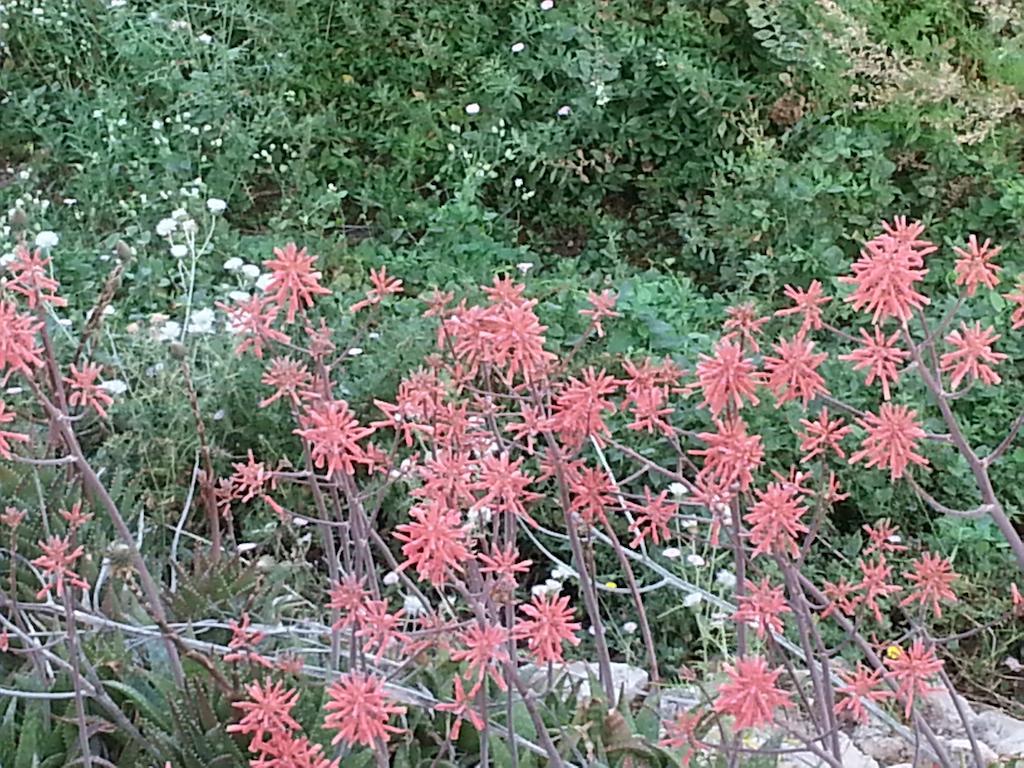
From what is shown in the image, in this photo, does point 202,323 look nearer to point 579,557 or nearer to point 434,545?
point 579,557

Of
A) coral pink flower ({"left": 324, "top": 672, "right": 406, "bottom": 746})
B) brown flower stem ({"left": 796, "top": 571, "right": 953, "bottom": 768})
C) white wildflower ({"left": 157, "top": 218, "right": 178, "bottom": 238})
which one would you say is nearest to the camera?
coral pink flower ({"left": 324, "top": 672, "right": 406, "bottom": 746})

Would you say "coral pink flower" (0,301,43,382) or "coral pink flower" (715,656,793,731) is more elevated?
"coral pink flower" (0,301,43,382)

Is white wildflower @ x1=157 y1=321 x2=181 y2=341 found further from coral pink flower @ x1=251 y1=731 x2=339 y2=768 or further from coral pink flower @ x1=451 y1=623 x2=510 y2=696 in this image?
coral pink flower @ x1=451 y1=623 x2=510 y2=696

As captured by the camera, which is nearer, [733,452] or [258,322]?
[733,452]

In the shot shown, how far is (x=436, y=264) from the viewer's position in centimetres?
398

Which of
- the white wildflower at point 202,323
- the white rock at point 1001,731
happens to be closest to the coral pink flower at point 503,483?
the white rock at point 1001,731

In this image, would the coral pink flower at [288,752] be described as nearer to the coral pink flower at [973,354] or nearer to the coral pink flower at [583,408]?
the coral pink flower at [583,408]

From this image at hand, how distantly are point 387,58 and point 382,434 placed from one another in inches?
86.7

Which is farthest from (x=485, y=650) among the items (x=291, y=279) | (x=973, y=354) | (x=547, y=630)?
(x=973, y=354)

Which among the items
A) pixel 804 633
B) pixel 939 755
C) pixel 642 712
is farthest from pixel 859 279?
pixel 642 712

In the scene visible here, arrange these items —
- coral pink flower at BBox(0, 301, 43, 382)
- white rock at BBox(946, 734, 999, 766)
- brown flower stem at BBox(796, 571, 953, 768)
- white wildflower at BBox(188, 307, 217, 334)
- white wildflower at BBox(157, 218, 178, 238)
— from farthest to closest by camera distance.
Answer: white wildflower at BBox(157, 218, 178, 238), white wildflower at BBox(188, 307, 217, 334), white rock at BBox(946, 734, 999, 766), brown flower stem at BBox(796, 571, 953, 768), coral pink flower at BBox(0, 301, 43, 382)

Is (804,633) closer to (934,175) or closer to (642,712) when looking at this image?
(642,712)

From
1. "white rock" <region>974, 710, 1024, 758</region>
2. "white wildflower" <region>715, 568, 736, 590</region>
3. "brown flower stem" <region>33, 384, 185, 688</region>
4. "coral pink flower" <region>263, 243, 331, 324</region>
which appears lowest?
"white rock" <region>974, 710, 1024, 758</region>

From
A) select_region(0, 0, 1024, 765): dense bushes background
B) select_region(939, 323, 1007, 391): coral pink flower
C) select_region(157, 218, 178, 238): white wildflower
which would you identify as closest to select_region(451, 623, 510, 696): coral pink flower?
select_region(939, 323, 1007, 391): coral pink flower
